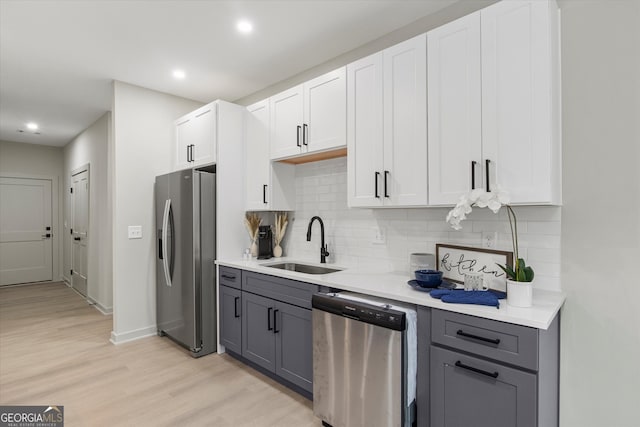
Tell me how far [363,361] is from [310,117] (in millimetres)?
1892

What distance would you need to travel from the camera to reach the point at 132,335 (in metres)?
3.63

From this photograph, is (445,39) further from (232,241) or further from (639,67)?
(232,241)

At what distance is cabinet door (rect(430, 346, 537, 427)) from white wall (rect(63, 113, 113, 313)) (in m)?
4.48

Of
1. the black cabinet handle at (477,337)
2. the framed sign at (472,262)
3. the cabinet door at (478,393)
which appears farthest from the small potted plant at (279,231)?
the black cabinet handle at (477,337)

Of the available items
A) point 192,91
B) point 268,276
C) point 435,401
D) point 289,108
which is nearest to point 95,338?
point 268,276

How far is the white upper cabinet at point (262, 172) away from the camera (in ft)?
10.6

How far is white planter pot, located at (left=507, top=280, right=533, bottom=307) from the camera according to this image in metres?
1.57

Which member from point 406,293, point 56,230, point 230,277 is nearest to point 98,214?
point 56,230

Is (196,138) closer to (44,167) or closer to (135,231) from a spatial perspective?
(135,231)

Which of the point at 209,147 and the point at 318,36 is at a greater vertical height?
the point at 318,36

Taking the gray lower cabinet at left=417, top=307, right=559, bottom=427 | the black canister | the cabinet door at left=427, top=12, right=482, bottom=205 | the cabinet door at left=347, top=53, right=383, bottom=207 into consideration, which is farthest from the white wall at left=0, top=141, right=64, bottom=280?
the gray lower cabinet at left=417, top=307, right=559, bottom=427

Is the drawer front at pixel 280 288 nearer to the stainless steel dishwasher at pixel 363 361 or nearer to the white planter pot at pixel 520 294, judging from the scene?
the stainless steel dishwasher at pixel 363 361

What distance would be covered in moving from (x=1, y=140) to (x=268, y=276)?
6.69 m

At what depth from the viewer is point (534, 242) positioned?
1.93 metres
